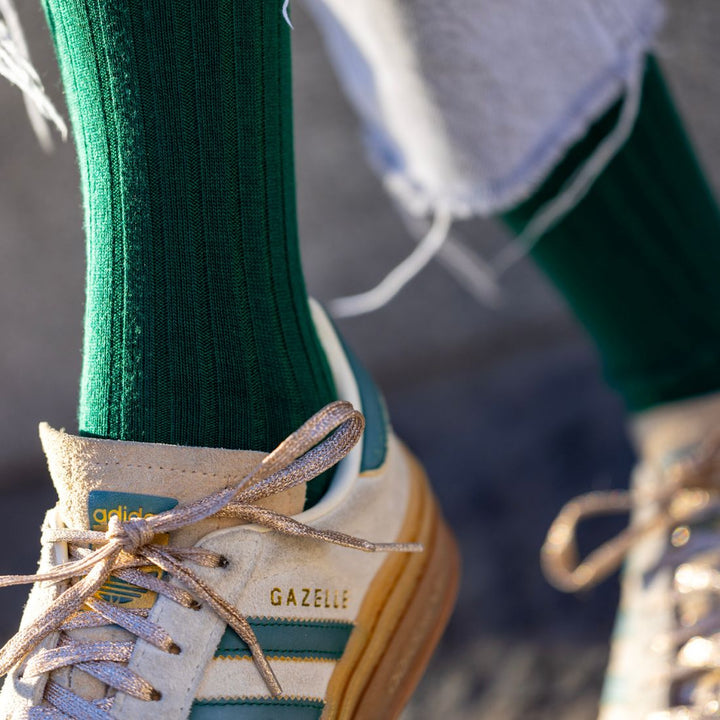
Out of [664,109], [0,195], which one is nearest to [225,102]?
[664,109]

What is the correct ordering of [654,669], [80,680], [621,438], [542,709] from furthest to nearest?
[621,438]
[542,709]
[654,669]
[80,680]

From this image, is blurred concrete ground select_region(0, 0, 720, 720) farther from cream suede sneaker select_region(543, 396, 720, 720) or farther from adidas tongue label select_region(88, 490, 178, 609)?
adidas tongue label select_region(88, 490, 178, 609)

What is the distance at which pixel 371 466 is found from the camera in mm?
774

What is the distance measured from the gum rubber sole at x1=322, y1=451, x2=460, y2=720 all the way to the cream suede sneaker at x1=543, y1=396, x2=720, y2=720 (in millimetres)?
219

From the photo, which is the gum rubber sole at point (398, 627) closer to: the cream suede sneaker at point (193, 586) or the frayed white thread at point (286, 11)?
the cream suede sneaker at point (193, 586)

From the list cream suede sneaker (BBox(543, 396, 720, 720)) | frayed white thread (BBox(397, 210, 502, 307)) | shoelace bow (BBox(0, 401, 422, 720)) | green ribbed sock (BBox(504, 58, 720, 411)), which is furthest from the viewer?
frayed white thread (BBox(397, 210, 502, 307))

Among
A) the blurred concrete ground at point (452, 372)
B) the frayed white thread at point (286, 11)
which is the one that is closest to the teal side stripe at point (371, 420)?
the frayed white thread at point (286, 11)

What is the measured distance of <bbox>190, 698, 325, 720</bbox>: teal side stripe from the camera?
2.14ft

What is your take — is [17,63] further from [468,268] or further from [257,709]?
[468,268]

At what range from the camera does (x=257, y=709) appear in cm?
67

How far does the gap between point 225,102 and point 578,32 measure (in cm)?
41

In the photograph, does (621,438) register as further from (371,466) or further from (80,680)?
(80,680)

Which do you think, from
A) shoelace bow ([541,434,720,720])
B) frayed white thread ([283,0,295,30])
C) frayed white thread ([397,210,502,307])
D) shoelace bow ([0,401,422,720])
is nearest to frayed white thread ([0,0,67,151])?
frayed white thread ([283,0,295,30])

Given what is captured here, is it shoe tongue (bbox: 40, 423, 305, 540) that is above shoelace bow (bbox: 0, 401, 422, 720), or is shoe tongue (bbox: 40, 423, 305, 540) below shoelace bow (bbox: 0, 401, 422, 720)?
above
